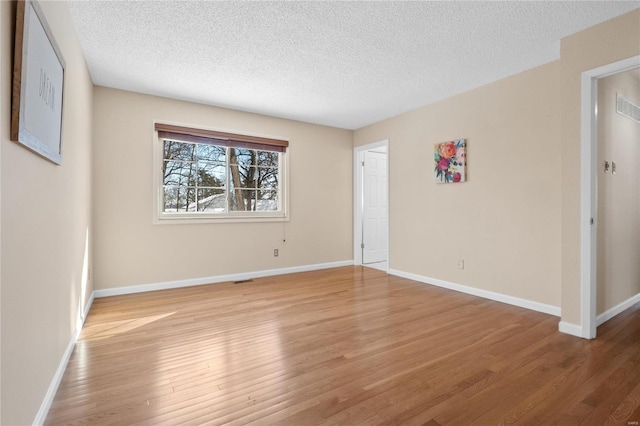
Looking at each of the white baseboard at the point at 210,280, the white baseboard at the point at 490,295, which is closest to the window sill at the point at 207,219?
the white baseboard at the point at 210,280

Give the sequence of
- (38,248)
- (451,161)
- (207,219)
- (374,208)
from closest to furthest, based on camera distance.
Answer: (38,248) → (451,161) → (207,219) → (374,208)

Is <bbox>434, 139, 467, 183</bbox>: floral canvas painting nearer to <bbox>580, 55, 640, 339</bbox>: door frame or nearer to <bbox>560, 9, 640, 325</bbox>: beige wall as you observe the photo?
<bbox>560, 9, 640, 325</bbox>: beige wall

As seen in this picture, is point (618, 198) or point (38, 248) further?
point (618, 198)

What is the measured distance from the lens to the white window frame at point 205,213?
4008 mm

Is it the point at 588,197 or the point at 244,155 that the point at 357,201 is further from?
the point at 588,197

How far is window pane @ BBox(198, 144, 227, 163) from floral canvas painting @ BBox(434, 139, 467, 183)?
3094mm

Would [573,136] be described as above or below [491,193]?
above

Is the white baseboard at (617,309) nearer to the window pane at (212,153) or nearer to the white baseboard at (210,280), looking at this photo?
the white baseboard at (210,280)

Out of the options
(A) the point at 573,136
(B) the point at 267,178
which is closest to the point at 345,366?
(A) the point at 573,136

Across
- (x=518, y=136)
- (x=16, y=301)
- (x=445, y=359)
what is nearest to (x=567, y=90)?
(x=518, y=136)

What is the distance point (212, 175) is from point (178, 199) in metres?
0.59

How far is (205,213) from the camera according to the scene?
4.38 m

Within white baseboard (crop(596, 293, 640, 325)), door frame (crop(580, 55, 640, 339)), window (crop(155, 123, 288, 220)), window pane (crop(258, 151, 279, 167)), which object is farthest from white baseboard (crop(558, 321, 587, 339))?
window pane (crop(258, 151, 279, 167))

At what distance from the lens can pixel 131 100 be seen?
3.85m
